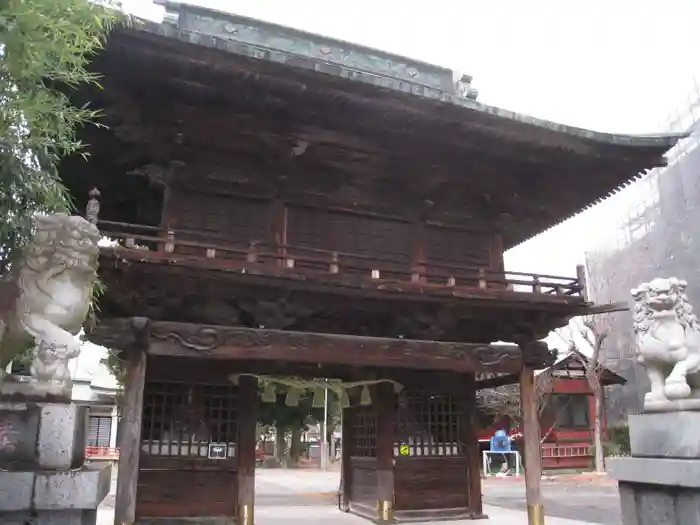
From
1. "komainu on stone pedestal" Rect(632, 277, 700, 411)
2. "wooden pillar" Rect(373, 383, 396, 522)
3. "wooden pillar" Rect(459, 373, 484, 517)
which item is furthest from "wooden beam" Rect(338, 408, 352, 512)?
"komainu on stone pedestal" Rect(632, 277, 700, 411)

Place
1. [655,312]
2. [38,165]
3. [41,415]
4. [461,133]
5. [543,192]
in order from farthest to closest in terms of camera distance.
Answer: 1. [543,192]
2. [461,133]
3. [655,312]
4. [38,165]
5. [41,415]

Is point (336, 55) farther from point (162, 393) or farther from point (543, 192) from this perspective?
point (162, 393)

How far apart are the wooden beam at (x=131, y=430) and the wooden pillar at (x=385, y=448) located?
4.11 metres

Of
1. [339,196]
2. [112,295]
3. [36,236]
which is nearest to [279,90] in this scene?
[339,196]

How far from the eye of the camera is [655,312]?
6.27 metres

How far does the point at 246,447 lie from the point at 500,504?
310 inches

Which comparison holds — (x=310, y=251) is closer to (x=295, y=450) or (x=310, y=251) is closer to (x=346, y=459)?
(x=346, y=459)

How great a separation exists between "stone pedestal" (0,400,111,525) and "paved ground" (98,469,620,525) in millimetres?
6774

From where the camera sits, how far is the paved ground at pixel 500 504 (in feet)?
37.9

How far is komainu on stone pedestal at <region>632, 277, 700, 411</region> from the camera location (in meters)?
6.02

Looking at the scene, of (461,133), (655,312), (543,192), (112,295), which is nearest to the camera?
(655,312)

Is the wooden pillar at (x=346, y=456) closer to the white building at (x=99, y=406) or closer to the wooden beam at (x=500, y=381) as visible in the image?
the wooden beam at (x=500, y=381)

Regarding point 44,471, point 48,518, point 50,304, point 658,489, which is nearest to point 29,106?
point 50,304

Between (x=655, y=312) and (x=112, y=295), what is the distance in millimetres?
6168
